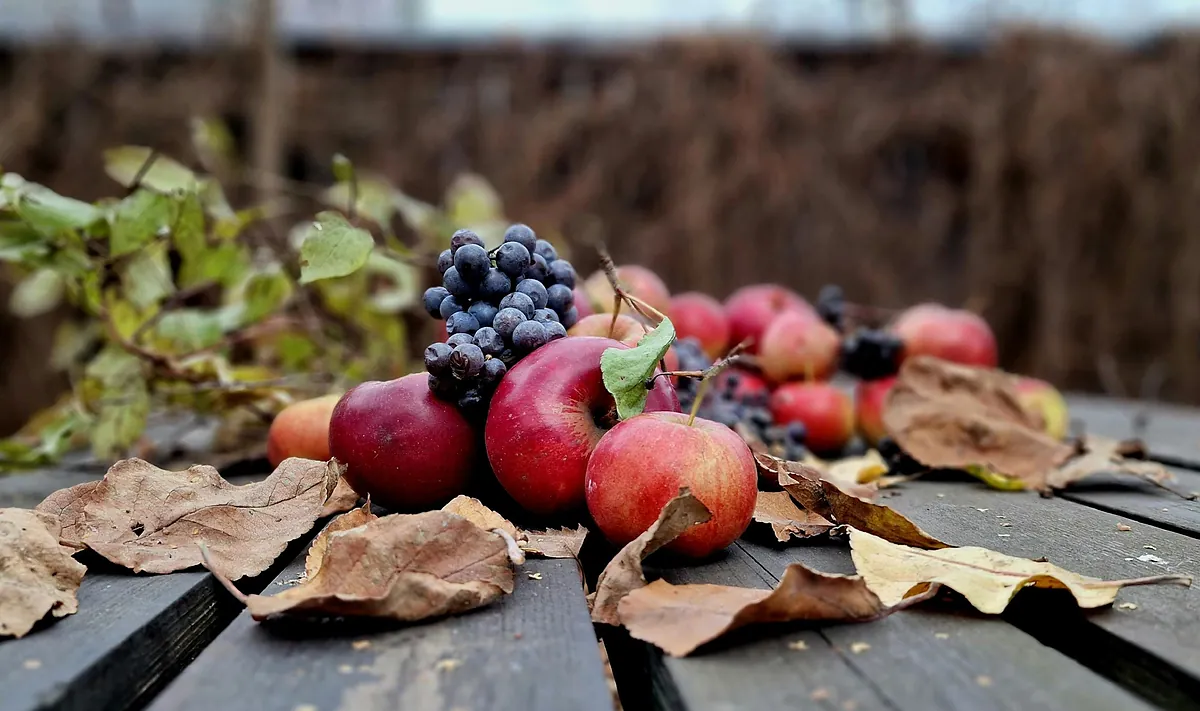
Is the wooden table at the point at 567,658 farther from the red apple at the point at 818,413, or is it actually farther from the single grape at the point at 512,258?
the red apple at the point at 818,413

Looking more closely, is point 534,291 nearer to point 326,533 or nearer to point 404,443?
point 404,443

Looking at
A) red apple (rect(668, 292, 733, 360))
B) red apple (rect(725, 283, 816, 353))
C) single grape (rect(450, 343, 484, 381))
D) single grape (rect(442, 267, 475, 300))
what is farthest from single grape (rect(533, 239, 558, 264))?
red apple (rect(725, 283, 816, 353))

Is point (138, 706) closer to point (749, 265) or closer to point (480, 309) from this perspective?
point (480, 309)

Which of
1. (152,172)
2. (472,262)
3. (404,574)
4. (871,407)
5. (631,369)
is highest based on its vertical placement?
→ (152,172)

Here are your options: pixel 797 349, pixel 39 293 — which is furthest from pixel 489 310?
pixel 39 293

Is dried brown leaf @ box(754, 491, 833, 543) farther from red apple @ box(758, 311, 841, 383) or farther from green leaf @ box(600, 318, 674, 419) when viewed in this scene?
red apple @ box(758, 311, 841, 383)
